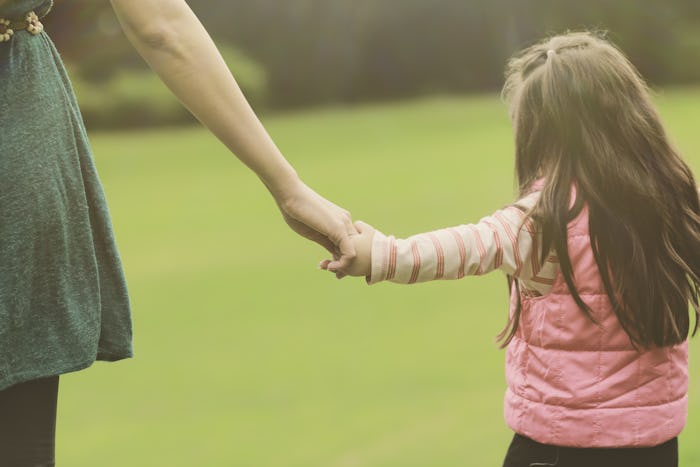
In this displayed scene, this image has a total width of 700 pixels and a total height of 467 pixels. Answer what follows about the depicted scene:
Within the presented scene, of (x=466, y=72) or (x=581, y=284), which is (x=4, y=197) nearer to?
(x=581, y=284)

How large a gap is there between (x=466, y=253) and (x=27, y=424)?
0.90 meters

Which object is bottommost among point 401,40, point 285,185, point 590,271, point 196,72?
point 590,271

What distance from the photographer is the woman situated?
5.59 ft

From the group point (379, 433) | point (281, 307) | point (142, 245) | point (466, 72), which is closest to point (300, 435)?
point (379, 433)

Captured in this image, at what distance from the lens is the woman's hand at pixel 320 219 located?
225 centimetres

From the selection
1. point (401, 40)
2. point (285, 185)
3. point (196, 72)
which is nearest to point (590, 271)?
point (285, 185)

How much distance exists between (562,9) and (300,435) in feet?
76.7

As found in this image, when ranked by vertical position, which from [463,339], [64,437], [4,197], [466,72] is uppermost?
[466,72]

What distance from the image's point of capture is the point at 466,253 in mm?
2246

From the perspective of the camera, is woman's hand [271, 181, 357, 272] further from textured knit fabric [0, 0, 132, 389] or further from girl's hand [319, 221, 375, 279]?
textured knit fabric [0, 0, 132, 389]

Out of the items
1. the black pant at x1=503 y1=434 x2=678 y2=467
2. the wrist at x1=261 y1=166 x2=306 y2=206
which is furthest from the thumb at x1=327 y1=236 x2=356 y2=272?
the black pant at x1=503 y1=434 x2=678 y2=467

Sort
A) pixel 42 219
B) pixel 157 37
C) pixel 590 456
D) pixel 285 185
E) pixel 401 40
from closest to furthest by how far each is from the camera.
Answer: pixel 42 219
pixel 157 37
pixel 285 185
pixel 590 456
pixel 401 40

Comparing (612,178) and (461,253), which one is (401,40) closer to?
(612,178)

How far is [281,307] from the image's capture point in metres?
8.62
